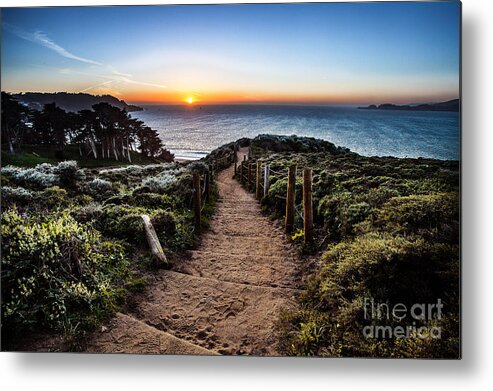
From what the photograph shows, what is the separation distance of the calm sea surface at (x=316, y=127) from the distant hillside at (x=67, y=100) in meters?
0.23

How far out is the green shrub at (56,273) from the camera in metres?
3.23

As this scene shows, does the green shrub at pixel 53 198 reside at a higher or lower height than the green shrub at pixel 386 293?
higher

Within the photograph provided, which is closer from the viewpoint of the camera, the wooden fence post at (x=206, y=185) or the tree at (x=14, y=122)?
the tree at (x=14, y=122)

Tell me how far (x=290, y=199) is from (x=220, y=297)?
118 cm

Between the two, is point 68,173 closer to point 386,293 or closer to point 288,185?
A: point 288,185

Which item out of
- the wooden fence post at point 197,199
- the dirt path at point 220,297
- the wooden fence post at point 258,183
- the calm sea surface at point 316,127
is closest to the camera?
the dirt path at point 220,297

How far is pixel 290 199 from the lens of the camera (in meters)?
3.89

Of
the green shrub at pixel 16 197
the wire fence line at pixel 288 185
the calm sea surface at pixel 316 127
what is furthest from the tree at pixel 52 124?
the wire fence line at pixel 288 185

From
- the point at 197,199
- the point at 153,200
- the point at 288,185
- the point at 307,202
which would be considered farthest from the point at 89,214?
the point at 307,202

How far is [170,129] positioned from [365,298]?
7.77ft

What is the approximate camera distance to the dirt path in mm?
3363

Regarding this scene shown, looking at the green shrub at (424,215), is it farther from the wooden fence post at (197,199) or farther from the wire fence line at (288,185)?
the wooden fence post at (197,199)

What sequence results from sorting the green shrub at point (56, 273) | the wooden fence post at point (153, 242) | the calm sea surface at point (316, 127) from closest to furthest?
the green shrub at point (56, 273), the calm sea surface at point (316, 127), the wooden fence post at point (153, 242)

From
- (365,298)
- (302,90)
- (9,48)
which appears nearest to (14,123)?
(9,48)
